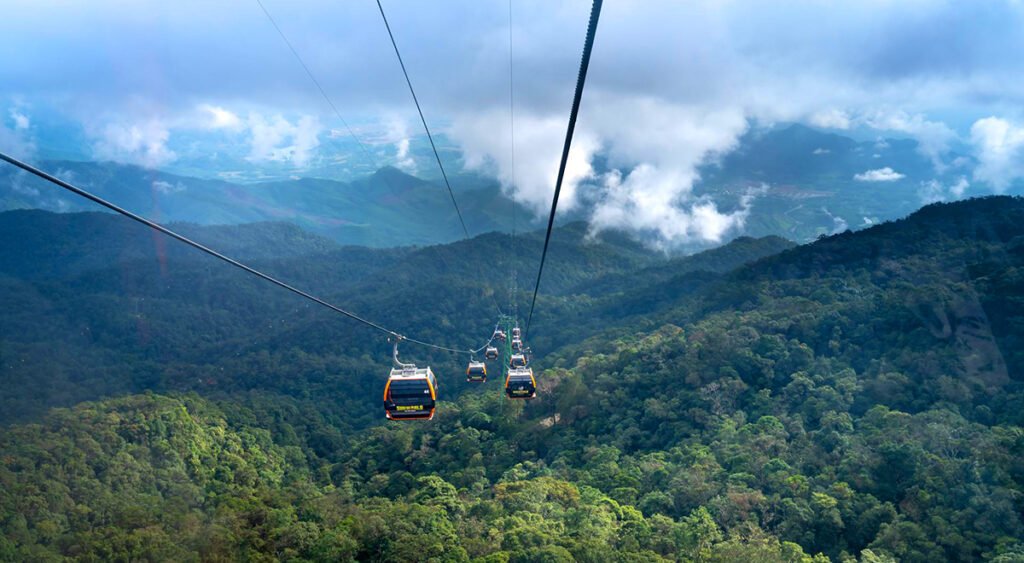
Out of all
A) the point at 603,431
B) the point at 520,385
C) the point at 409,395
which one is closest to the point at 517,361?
the point at 520,385

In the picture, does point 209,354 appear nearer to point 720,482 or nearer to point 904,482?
point 720,482

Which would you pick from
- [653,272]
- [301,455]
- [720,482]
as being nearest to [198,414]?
[301,455]

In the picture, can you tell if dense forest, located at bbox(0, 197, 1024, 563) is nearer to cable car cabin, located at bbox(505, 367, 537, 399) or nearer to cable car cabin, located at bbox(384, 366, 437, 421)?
cable car cabin, located at bbox(505, 367, 537, 399)

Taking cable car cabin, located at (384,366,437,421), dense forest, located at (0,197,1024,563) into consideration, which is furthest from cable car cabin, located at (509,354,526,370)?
cable car cabin, located at (384,366,437,421)

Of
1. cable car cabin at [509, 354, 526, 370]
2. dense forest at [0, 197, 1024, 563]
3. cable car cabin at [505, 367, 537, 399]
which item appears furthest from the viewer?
cable car cabin at [509, 354, 526, 370]

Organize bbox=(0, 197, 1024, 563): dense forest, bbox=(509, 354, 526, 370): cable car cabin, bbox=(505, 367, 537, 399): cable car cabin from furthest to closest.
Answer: bbox=(509, 354, 526, 370): cable car cabin < bbox=(505, 367, 537, 399): cable car cabin < bbox=(0, 197, 1024, 563): dense forest

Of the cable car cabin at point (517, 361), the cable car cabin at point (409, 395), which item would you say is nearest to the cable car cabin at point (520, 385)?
the cable car cabin at point (517, 361)
